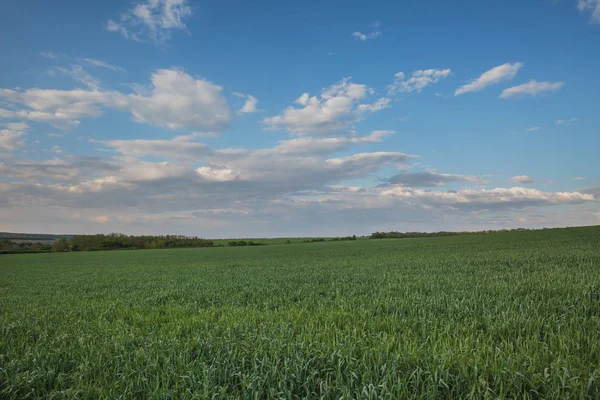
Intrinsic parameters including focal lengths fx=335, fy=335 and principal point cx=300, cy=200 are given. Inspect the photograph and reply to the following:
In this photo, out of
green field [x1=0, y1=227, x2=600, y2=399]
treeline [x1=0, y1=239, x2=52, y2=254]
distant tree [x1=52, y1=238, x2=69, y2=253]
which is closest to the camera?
green field [x1=0, y1=227, x2=600, y2=399]

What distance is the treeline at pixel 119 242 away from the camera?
113 m

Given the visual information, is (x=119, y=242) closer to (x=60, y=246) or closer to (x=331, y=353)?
(x=60, y=246)

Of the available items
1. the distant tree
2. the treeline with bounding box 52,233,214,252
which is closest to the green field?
the treeline with bounding box 52,233,214,252

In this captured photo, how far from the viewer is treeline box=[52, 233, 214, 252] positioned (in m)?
113

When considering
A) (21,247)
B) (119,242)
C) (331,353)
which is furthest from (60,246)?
(331,353)

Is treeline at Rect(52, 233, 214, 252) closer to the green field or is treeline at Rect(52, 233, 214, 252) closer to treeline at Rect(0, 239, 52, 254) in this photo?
treeline at Rect(0, 239, 52, 254)

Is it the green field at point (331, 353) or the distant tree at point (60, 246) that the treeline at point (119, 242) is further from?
the green field at point (331, 353)

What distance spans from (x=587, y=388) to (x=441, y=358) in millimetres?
1413

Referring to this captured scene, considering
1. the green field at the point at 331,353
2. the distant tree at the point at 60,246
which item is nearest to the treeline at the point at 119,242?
the distant tree at the point at 60,246

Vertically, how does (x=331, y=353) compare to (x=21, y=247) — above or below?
above

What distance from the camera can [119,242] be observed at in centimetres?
11919

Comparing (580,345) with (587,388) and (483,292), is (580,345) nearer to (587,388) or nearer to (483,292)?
(587,388)

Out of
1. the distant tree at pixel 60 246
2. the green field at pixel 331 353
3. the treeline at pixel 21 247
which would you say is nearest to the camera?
the green field at pixel 331 353

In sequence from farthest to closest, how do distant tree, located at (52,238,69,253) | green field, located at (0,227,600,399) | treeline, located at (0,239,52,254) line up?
distant tree, located at (52,238,69,253), treeline, located at (0,239,52,254), green field, located at (0,227,600,399)
